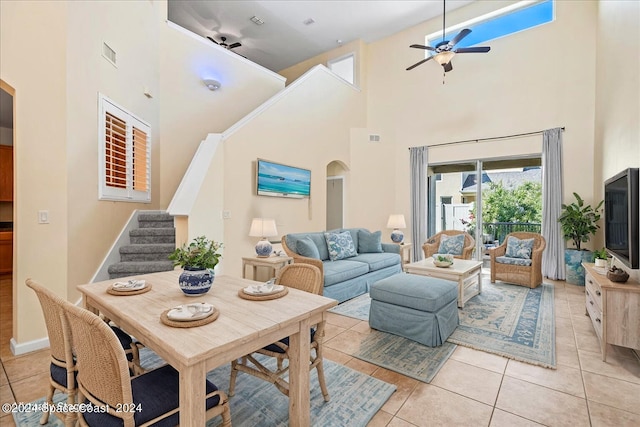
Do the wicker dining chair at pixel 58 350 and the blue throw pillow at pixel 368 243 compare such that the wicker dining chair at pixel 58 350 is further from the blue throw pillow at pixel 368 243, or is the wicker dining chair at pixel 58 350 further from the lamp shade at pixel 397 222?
the lamp shade at pixel 397 222

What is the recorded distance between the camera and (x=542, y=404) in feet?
6.22

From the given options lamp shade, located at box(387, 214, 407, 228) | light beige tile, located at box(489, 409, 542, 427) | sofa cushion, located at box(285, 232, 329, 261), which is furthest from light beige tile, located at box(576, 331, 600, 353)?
lamp shade, located at box(387, 214, 407, 228)

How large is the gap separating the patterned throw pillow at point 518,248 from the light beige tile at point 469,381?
3.16 m

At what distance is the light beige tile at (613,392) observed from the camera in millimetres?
1897

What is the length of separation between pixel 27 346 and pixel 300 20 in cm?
739

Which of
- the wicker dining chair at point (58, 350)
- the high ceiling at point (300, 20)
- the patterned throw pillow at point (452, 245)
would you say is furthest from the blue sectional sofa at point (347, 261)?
the high ceiling at point (300, 20)

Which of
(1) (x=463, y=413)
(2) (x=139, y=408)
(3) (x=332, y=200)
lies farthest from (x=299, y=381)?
(3) (x=332, y=200)

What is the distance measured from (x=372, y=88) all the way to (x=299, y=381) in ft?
24.6

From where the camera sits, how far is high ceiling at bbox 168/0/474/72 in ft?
20.7

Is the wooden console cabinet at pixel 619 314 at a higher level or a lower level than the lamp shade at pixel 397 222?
lower

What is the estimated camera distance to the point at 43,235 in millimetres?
2746

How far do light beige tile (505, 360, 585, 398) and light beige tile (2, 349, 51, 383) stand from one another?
3688 mm

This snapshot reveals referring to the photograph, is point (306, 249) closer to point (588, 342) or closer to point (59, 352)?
point (59, 352)

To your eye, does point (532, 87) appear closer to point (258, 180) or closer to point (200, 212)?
point (258, 180)
